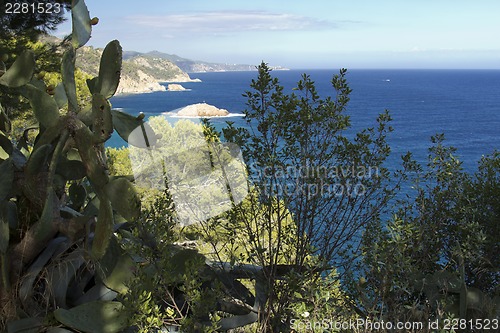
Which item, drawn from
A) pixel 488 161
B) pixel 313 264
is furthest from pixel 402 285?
pixel 488 161

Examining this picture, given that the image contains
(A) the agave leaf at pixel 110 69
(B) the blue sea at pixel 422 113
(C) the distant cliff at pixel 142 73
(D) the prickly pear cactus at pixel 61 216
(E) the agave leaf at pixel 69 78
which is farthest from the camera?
(C) the distant cliff at pixel 142 73

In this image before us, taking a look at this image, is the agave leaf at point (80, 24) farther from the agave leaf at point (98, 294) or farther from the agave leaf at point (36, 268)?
the agave leaf at point (98, 294)

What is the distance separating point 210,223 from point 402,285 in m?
1.11

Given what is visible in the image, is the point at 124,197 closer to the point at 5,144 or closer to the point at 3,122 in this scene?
the point at 5,144

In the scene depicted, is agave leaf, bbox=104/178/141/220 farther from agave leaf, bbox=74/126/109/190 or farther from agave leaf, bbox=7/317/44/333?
agave leaf, bbox=7/317/44/333

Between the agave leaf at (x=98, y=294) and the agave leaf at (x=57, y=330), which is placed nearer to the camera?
the agave leaf at (x=57, y=330)

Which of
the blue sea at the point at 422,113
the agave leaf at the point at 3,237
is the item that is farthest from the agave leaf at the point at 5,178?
the blue sea at the point at 422,113

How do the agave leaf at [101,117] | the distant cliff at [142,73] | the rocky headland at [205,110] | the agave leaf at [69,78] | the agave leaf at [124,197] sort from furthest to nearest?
the distant cliff at [142,73], the rocky headland at [205,110], the agave leaf at [69,78], the agave leaf at [124,197], the agave leaf at [101,117]

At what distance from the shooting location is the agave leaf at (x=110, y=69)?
2121 millimetres

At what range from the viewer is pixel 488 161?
3111 millimetres

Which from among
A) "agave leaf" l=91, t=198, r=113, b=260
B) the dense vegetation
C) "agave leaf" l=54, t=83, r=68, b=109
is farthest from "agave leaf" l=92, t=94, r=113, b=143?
"agave leaf" l=54, t=83, r=68, b=109

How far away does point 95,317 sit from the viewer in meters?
2.01

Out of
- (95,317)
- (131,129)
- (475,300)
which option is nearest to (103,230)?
(95,317)

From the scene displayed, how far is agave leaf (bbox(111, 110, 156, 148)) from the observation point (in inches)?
95.6
